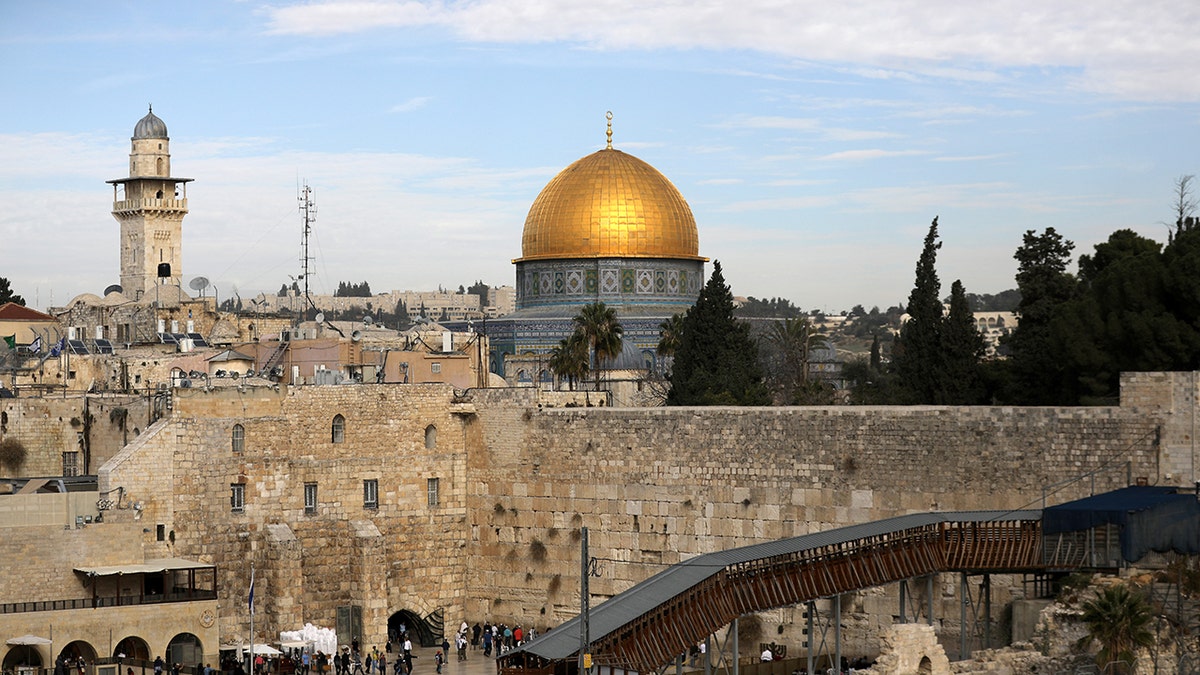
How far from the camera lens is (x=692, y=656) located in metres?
29.7

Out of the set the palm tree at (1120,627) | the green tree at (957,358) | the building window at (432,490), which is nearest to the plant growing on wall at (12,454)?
the building window at (432,490)

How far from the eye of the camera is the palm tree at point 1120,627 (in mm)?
21766

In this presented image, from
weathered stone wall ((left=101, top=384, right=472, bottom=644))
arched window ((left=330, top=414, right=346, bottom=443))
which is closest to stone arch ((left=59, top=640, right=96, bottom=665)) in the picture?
weathered stone wall ((left=101, top=384, right=472, bottom=644))

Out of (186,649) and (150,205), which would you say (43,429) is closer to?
(186,649)

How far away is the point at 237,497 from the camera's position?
32000mm

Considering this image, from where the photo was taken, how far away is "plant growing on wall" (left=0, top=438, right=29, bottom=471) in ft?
115

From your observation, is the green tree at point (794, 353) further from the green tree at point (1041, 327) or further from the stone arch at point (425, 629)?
A: the stone arch at point (425, 629)

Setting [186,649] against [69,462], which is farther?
[69,462]

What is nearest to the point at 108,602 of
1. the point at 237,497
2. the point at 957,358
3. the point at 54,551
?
the point at 54,551

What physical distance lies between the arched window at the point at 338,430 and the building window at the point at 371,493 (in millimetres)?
920

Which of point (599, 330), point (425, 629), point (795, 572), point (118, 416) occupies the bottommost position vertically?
point (425, 629)

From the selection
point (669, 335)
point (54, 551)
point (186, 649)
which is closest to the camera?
point (54, 551)

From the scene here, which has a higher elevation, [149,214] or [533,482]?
[149,214]

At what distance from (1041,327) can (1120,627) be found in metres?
13.2
